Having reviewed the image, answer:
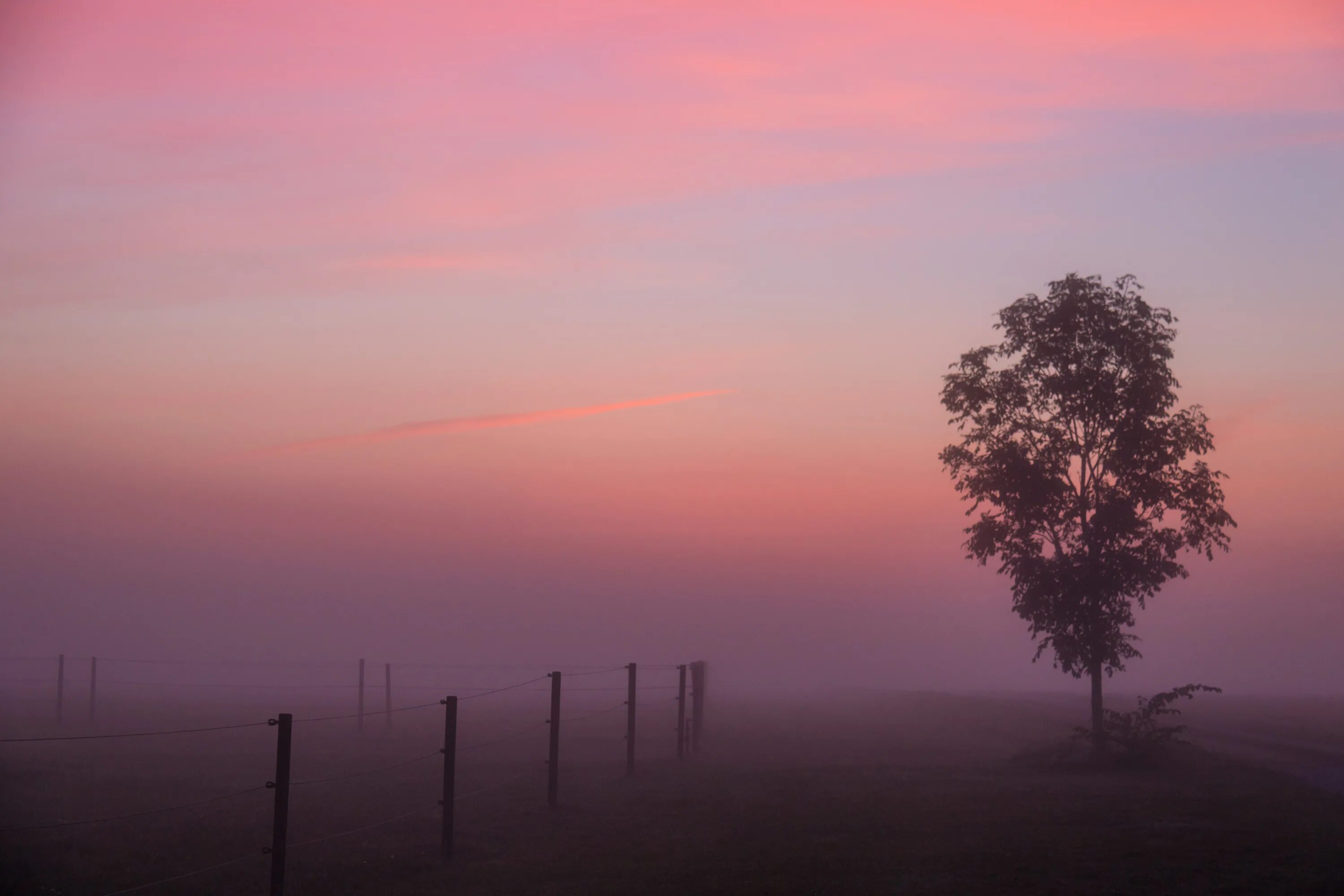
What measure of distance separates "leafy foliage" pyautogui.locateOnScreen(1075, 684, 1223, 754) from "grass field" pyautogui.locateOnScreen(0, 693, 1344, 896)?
2.46 feet

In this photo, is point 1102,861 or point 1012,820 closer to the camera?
point 1102,861

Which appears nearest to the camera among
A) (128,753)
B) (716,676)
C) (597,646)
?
(128,753)

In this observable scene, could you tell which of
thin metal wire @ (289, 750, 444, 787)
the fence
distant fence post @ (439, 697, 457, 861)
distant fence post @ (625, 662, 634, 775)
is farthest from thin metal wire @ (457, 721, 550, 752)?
distant fence post @ (439, 697, 457, 861)

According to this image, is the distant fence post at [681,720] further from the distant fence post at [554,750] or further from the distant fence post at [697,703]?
the distant fence post at [554,750]

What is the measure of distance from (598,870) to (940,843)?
5.86 metres

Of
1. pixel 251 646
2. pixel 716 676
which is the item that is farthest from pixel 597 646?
pixel 251 646

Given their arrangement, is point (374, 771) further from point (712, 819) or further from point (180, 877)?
point (180, 877)

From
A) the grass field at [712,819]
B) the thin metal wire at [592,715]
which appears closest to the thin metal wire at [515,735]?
the grass field at [712,819]

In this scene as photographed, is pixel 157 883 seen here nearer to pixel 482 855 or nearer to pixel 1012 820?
pixel 482 855

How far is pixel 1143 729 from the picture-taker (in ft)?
101

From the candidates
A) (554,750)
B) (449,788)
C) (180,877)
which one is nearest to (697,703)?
(554,750)

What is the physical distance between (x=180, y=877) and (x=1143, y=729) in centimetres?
2615

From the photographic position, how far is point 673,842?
19672 millimetres

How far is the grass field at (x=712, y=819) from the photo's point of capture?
16.1 metres
